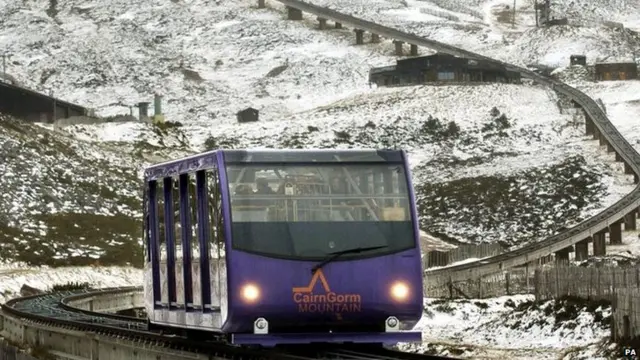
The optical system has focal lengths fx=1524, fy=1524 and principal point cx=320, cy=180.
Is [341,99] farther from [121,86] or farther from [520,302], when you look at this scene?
[520,302]

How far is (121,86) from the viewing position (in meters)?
162

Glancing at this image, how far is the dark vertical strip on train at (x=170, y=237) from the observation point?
88.0 ft

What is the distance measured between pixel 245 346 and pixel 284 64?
145764mm

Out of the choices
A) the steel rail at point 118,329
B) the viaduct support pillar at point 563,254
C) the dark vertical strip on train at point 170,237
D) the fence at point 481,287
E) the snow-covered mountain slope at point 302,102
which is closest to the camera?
the steel rail at point 118,329

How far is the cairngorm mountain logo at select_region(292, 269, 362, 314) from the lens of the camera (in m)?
23.5

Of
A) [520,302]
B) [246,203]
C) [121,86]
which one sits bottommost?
[520,302]

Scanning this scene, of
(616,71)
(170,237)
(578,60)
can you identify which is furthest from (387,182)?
(578,60)

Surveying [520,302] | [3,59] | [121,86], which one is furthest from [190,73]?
[520,302]

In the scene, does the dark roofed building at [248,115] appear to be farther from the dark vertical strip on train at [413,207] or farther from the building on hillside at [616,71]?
the dark vertical strip on train at [413,207]

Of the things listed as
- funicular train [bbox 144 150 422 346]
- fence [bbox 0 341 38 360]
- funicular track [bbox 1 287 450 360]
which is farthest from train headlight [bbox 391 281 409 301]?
fence [bbox 0 341 38 360]

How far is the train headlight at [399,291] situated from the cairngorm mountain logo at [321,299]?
646 mm

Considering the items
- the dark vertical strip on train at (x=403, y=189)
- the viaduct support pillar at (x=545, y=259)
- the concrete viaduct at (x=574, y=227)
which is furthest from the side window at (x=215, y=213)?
the viaduct support pillar at (x=545, y=259)

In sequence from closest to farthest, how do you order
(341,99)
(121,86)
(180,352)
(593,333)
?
(180,352) → (593,333) → (341,99) → (121,86)

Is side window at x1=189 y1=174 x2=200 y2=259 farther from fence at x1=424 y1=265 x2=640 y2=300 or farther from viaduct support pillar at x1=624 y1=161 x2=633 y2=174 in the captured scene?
viaduct support pillar at x1=624 y1=161 x2=633 y2=174
